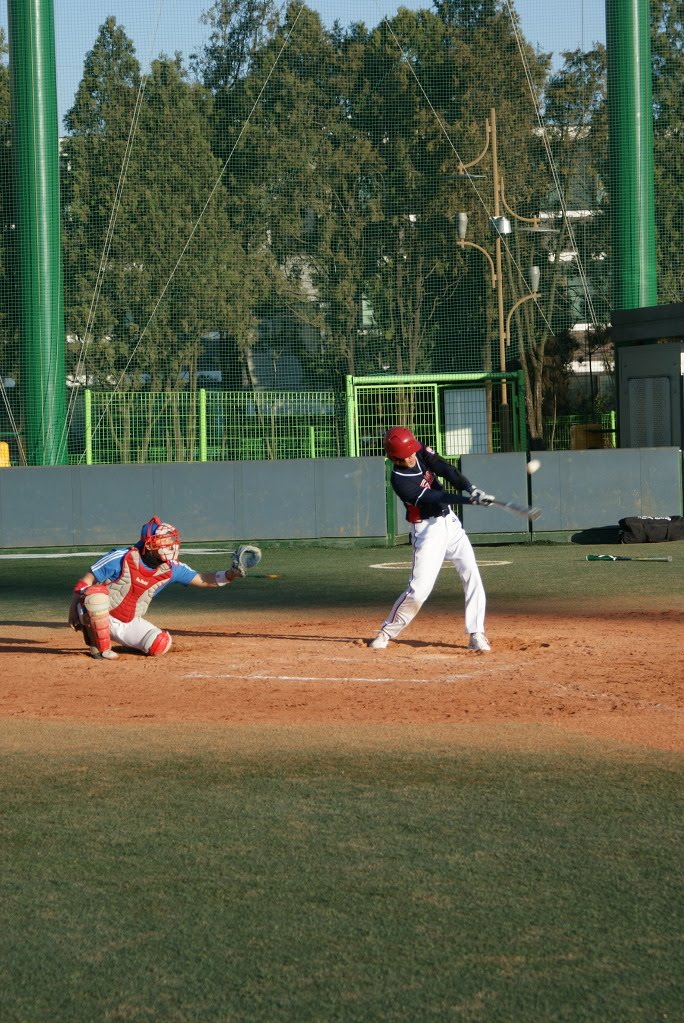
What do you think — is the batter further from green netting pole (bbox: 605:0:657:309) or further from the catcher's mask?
green netting pole (bbox: 605:0:657:309)

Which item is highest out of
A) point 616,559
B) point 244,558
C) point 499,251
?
point 499,251

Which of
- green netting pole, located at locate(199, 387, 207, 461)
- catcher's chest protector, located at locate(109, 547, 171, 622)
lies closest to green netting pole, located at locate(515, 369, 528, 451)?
green netting pole, located at locate(199, 387, 207, 461)

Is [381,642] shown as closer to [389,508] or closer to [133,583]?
[133,583]

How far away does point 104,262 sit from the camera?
2908 centimetres

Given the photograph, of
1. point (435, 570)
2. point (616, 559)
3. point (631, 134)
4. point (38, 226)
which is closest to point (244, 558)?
point (435, 570)

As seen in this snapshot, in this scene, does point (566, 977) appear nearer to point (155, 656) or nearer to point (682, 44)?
point (155, 656)

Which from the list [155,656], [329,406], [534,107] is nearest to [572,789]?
[155,656]

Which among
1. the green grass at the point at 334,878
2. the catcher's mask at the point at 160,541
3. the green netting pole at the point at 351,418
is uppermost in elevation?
the green netting pole at the point at 351,418

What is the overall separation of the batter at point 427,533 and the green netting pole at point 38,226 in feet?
48.5

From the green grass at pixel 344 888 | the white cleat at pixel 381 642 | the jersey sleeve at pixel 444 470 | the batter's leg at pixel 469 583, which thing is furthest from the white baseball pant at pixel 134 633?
the green grass at pixel 344 888

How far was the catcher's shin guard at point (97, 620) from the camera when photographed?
10.2 meters

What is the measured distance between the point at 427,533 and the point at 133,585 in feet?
7.87

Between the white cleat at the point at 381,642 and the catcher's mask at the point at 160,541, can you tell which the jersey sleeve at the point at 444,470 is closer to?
the white cleat at the point at 381,642

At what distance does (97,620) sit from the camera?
33.8ft
